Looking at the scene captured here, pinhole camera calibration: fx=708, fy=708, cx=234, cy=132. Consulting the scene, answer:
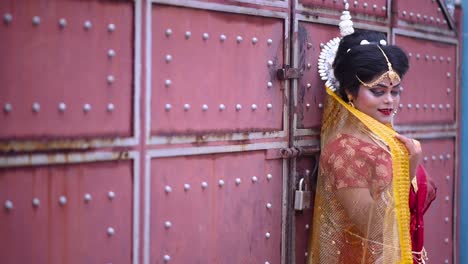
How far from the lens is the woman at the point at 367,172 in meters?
2.69

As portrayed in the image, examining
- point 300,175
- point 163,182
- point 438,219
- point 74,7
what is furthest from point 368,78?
point 438,219

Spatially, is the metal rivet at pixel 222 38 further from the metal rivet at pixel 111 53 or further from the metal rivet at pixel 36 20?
the metal rivet at pixel 36 20

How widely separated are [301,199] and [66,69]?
1221 millimetres

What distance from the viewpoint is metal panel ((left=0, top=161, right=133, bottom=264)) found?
2.12m

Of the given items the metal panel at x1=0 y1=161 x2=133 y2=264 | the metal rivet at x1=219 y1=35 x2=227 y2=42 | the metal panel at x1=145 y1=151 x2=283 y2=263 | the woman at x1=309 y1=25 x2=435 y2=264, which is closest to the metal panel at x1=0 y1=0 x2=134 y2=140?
the metal panel at x1=0 y1=161 x2=133 y2=264

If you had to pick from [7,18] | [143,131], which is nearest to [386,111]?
[143,131]

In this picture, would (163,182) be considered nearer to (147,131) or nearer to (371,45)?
(147,131)

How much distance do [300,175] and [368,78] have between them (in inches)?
21.3

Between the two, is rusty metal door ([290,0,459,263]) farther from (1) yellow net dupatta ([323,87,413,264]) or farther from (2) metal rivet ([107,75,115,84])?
(2) metal rivet ([107,75,115,84])

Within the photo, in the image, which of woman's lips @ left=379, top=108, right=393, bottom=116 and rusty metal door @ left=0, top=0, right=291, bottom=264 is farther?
woman's lips @ left=379, top=108, right=393, bottom=116

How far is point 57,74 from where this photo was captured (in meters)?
2.19

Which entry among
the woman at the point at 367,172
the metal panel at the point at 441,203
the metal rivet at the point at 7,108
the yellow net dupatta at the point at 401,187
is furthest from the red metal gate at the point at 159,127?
the metal panel at the point at 441,203

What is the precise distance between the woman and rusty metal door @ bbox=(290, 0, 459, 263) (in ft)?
0.42

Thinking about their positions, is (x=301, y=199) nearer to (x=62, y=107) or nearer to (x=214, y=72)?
(x=214, y=72)
